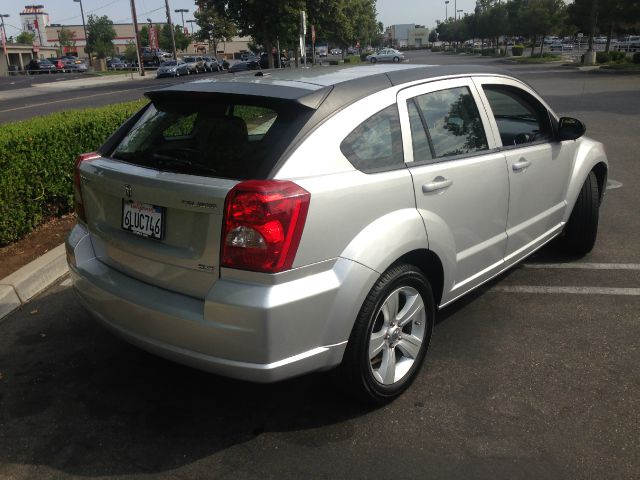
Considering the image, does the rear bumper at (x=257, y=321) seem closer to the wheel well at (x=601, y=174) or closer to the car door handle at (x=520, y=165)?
the car door handle at (x=520, y=165)

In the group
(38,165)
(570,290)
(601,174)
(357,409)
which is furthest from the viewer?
(38,165)

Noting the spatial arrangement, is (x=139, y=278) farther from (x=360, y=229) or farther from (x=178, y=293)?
(x=360, y=229)

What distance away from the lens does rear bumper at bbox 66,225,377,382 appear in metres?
2.55

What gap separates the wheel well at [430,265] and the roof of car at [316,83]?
85cm

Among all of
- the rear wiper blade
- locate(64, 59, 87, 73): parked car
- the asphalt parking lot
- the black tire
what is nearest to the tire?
the asphalt parking lot

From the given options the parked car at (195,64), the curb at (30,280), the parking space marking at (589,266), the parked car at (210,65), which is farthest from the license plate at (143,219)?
the parked car at (210,65)

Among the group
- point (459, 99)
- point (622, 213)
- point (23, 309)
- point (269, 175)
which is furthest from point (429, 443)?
point (622, 213)

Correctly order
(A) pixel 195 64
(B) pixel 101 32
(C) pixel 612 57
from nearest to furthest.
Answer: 1. (C) pixel 612 57
2. (A) pixel 195 64
3. (B) pixel 101 32

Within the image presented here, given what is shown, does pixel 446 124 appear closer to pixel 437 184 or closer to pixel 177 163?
pixel 437 184

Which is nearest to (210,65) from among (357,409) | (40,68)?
(40,68)

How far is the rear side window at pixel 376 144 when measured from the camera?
2.91 meters

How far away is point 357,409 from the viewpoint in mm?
3133

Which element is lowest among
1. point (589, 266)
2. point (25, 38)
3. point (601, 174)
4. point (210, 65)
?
point (589, 266)

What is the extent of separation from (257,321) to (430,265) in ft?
3.99
